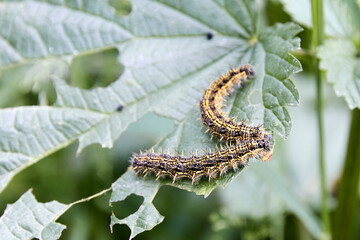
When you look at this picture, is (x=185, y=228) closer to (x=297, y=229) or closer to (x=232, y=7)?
(x=297, y=229)

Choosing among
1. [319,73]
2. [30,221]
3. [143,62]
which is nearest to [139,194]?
[30,221]

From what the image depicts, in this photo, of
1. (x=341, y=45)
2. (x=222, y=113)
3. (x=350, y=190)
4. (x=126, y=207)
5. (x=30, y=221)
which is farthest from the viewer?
(x=126, y=207)

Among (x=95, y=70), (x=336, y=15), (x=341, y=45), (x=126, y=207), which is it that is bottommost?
(x=126, y=207)

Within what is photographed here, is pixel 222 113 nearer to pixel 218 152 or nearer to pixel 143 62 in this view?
pixel 218 152

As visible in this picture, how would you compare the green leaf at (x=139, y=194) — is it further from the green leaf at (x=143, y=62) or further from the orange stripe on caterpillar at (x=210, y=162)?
the orange stripe on caterpillar at (x=210, y=162)

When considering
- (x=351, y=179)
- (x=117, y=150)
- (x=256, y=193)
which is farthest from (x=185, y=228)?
(x=351, y=179)

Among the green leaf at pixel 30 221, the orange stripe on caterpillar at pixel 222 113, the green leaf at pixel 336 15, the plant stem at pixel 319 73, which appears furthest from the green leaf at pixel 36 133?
the green leaf at pixel 336 15

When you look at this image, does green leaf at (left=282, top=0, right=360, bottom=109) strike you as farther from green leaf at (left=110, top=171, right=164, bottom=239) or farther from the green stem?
green leaf at (left=110, top=171, right=164, bottom=239)
